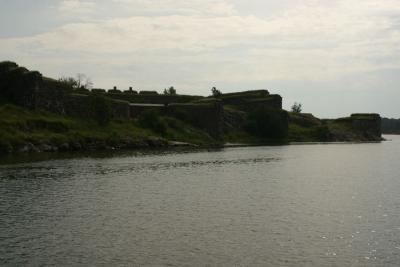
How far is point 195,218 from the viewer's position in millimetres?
32219

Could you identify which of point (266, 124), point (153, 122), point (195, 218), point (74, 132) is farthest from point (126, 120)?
point (195, 218)

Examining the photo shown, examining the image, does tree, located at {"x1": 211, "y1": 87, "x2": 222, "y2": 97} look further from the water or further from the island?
the water

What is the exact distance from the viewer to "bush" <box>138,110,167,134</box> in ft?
372

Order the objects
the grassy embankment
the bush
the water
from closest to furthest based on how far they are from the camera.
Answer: the water < the grassy embankment < the bush

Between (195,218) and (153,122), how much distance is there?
83.2m

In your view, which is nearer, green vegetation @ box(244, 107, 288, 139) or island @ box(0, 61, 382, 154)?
island @ box(0, 61, 382, 154)

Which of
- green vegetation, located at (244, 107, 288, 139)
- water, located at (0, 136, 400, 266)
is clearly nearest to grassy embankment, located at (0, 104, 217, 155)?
green vegetation, located at (244, 107, 288, 139)

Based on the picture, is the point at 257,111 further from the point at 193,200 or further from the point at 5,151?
the point at 193,200

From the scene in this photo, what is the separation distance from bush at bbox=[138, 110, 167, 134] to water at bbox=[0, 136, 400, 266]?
55.0 m

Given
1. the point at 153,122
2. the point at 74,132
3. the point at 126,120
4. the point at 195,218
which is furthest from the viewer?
the point at 126,120

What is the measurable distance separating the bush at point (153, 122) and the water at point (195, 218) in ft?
180

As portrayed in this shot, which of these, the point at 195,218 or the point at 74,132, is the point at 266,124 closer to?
the point at 74,132

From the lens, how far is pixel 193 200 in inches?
1534

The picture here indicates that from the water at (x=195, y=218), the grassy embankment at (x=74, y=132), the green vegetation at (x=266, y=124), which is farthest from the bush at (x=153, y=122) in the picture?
the water at (x=195, y=218)
